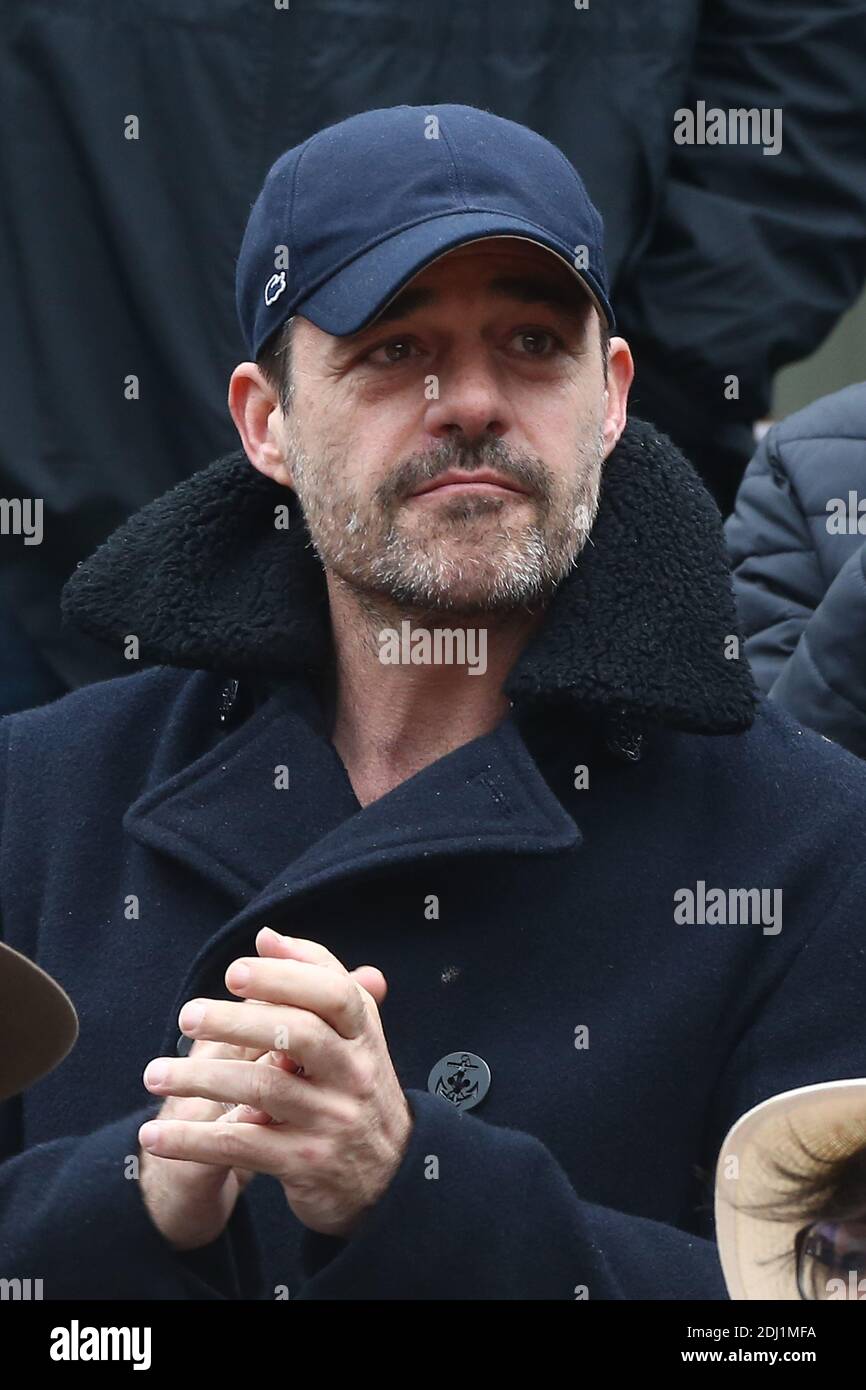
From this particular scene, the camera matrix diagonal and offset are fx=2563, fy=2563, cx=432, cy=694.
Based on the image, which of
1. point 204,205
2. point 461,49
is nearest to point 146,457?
point 204,205

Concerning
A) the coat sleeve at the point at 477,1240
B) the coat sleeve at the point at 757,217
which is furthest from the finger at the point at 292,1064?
the coat sleeve at the point at 757,217

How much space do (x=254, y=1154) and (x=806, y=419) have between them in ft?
4.53

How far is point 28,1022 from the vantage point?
1630mm

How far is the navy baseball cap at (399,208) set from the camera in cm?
218

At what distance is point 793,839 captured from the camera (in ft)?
7.20

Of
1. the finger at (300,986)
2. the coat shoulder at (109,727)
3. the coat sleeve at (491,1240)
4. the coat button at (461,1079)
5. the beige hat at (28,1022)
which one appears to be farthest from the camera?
the coat shoulder at (109,727)

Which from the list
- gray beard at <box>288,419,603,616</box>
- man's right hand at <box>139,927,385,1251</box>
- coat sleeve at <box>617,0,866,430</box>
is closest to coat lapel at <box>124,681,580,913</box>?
gray beard at <box>288,419,603,616</box>

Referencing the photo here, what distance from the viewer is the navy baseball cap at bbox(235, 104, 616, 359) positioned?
85.7 inches

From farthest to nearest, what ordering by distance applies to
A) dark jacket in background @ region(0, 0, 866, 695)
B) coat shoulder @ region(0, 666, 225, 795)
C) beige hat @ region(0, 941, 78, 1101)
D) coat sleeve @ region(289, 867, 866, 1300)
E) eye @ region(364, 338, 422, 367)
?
dark jacket in background @ region(0, 0, 866, 695), coat shoulder @ region(0, 666, 225, 795), eye @ region(364, 338, 422, 367), coat sleeve @ region(289, 867, 866, 1300), beige hat @ region(0, 941, 78, 1101)

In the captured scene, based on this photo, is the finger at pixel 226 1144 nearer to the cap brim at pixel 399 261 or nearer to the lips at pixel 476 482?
the lips at pixel 476 482

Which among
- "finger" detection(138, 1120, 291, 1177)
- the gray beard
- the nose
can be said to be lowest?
"finger" detection(138, 1120, 291, 1177)

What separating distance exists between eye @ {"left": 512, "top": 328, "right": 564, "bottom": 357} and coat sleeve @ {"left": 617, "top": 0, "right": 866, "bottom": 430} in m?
0.80

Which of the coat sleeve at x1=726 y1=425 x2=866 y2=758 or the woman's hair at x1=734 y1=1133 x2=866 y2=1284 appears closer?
the woman's hair at x1=734 y1=1133 x2=866 y2=1284

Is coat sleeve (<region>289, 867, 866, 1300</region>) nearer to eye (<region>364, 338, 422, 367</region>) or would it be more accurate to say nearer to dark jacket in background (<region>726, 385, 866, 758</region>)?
eye (<region>364, 338, 422, 367</region>)
